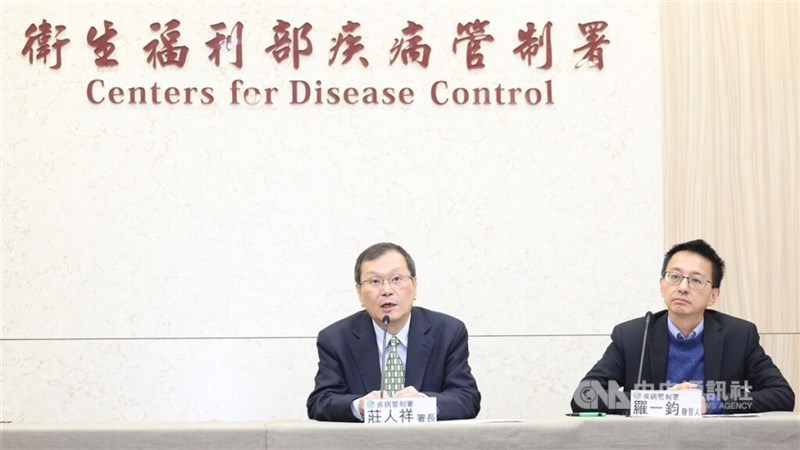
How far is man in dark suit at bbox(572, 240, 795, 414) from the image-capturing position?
4.30 m

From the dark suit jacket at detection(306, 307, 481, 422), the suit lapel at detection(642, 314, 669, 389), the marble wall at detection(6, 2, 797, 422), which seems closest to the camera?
the dark suit jacket at detection(306, 307, 481, 422)

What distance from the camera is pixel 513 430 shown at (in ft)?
10.0

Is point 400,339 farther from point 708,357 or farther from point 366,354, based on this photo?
point 708,357

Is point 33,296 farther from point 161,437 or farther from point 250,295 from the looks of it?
point 161,437

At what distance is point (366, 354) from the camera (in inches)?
165

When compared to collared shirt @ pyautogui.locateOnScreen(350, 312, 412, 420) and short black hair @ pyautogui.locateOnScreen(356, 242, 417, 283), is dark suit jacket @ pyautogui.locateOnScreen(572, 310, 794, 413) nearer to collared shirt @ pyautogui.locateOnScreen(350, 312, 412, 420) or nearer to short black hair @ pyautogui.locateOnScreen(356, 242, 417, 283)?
collared shirt @ pyautogui.locateOnScreen(350, 312, 412, 420)

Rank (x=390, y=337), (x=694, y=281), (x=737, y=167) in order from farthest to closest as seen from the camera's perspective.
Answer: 1. (x=737, y=167)
2. (x=694, y=281)
3. (x=390, y=337)

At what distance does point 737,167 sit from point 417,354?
2.00 metres

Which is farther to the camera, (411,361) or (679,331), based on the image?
(679,331)

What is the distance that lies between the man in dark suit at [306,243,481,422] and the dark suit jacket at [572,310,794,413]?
18.9 inches

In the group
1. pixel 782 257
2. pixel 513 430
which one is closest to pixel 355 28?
pixel 782 257

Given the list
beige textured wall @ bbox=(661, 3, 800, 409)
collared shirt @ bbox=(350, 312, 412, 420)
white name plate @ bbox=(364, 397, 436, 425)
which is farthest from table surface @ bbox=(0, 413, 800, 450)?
beige textured wall @ bbox=(661, 3, 800, 409)

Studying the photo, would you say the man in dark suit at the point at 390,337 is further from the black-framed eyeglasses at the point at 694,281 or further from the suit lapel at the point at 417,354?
the black-framed eyeglasses at the point at 694,281

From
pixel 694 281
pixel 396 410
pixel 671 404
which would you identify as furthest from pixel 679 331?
pixel 396 410
